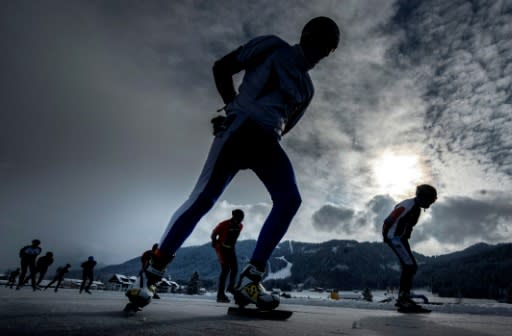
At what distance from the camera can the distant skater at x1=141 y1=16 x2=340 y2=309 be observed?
7.20 ft

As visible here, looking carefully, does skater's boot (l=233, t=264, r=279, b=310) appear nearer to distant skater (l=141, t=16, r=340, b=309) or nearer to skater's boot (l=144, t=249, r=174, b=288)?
distant skater (l=141, t=16, r=340, b=309)

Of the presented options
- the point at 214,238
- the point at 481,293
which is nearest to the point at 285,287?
the point at 481,293

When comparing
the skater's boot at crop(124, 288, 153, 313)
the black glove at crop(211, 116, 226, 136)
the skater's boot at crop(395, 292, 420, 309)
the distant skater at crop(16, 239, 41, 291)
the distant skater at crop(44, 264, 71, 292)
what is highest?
the black glove at crop(211, 116, 226, 136)

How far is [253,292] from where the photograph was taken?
2.12 metres

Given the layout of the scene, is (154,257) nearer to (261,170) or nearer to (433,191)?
(261,170)

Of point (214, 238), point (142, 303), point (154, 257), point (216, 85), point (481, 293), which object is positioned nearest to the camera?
point (142, 303)

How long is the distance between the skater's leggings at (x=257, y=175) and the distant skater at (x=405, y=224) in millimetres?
3271

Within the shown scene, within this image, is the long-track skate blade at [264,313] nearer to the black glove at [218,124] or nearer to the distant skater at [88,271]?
the black glove at [218,124]

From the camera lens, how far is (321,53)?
257 centimetres

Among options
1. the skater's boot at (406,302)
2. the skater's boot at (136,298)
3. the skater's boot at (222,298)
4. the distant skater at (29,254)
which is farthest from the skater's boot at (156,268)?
the distant skater at (29,254)

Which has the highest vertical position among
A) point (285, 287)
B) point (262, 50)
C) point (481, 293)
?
point (262, 50)

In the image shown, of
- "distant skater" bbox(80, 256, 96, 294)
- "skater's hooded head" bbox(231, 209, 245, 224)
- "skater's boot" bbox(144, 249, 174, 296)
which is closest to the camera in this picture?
"skater's boot" bbox(144, 249, 174, 296)

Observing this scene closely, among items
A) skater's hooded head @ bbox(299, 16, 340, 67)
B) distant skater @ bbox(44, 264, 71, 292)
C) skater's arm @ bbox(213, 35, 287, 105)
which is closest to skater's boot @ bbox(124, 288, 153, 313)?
skater's arm @ bbox(213, 35, 287, 105)

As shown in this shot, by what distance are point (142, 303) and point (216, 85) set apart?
162cm
